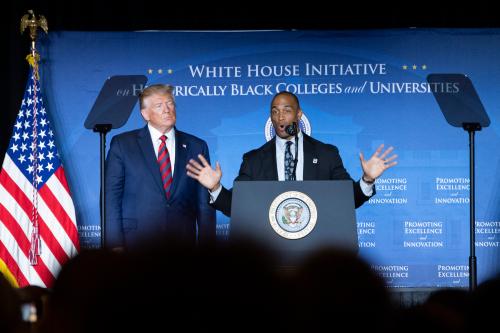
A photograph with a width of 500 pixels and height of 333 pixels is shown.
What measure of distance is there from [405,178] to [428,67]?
3.22ft

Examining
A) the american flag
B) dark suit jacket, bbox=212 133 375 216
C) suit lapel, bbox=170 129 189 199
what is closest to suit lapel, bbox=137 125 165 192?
suit lapel, bbox=170 129 189 199

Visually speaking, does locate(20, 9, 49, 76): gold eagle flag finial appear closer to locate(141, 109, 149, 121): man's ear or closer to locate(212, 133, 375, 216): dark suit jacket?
locate(141, 109, 149, 121): man's ear

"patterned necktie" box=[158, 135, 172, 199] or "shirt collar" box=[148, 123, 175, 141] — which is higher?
"shirt collar" box=[148, 123, 175, 141]

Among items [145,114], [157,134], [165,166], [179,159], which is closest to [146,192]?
[165,166]

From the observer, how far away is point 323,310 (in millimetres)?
994

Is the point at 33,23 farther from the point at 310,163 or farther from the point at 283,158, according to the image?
the point at 310,163

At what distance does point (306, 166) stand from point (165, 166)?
4.86 feet

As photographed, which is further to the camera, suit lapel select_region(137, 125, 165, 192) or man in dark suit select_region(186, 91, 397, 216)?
suit lapel select_region(137, 125, 165, 192)

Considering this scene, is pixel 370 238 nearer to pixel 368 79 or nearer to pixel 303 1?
pixel 368 79

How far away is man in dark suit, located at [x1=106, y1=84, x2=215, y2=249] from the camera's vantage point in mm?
6328

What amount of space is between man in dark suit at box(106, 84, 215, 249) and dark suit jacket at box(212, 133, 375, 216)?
846mm

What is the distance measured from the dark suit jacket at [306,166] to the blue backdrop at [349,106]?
978mm

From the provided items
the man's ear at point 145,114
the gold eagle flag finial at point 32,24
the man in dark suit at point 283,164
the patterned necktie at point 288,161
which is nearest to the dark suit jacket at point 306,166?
the man in dark suit at point 283,164

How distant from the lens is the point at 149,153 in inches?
254
